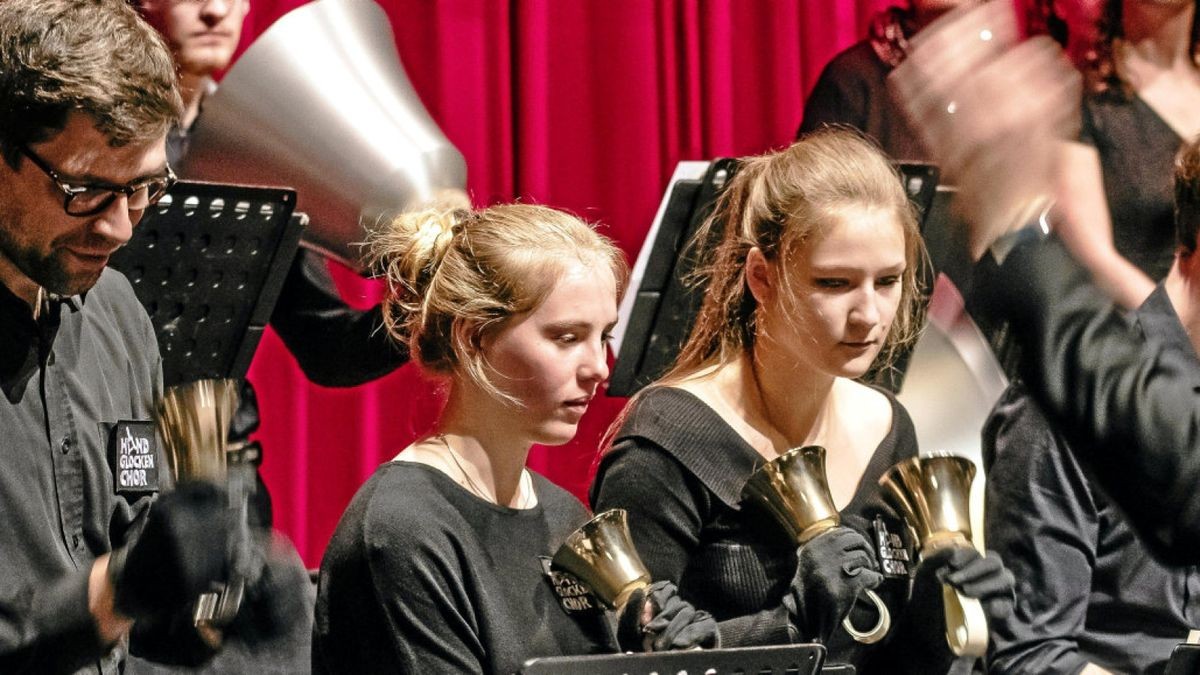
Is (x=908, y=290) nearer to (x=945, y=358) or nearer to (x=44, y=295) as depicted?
(x=945, y=358)

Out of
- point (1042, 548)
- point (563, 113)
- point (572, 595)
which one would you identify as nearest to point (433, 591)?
point (572, 595)

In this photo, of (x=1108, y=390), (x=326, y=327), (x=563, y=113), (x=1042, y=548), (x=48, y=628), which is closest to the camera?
(x=1108, y=390)

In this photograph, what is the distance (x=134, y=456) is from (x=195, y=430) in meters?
0.32

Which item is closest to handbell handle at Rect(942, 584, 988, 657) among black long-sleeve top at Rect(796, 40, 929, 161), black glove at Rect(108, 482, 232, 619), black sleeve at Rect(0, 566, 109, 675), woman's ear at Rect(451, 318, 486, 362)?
woman's ear at Rect(451, 318, 486, 362)

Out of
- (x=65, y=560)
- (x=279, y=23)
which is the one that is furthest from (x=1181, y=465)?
(x=279, y=23)

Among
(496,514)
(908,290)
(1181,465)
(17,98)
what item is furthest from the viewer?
(908,290)

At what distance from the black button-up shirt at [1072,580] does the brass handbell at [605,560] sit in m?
0.87

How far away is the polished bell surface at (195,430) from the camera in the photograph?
5.50ft

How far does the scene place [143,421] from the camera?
2000mm

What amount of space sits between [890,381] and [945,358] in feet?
0.42

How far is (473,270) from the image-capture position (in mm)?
2211

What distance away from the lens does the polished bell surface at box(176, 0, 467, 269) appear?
8.50ft

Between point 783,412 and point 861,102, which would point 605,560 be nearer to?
point 783,412

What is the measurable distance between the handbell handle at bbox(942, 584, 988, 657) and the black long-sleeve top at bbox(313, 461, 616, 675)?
0.43 metres
